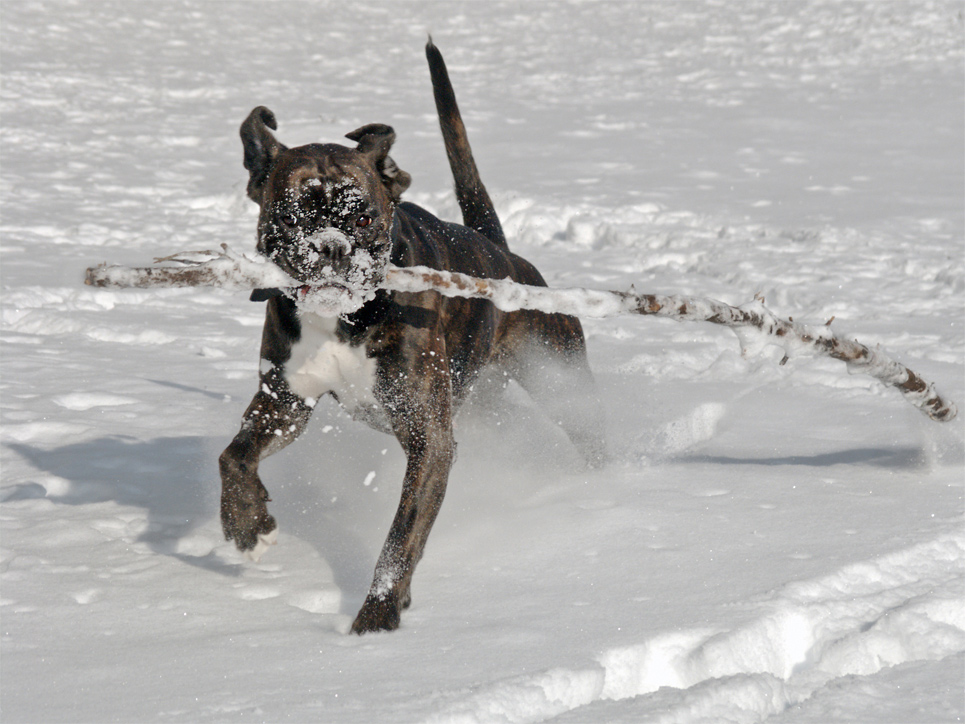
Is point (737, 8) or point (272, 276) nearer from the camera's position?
point (272, 276)

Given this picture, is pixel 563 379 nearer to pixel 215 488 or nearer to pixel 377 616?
pixel 215 488

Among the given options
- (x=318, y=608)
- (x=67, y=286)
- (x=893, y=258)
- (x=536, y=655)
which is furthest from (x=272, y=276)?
(x=893, y=258)

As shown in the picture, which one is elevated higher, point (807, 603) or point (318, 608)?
point (807, 603)

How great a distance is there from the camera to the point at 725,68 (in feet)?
43.2

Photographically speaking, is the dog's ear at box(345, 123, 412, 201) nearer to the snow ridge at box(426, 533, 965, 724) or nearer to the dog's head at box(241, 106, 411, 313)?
the dog's head at box(241, 106, 411, 313)

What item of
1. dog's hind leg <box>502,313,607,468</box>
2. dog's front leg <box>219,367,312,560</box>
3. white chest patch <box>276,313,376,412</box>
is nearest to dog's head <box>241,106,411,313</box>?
white chest patch <box>276,313,376,412</box>

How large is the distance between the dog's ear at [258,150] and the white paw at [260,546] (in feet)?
3.41

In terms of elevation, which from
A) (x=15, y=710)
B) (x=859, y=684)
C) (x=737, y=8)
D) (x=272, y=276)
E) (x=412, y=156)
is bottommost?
A: (x=15, y=710)

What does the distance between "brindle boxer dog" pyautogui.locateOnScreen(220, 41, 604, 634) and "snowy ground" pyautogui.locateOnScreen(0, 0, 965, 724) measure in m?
0.21

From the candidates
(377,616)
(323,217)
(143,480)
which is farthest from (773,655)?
(143,480)

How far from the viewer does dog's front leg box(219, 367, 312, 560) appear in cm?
318

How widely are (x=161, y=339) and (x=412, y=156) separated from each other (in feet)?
16.1

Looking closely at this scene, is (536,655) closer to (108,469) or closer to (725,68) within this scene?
(108,469)

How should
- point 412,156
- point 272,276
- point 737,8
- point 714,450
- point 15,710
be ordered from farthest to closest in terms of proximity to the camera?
point 737,8 < point 412,156 < point 714,450 < point 272,276 < point 15,710
